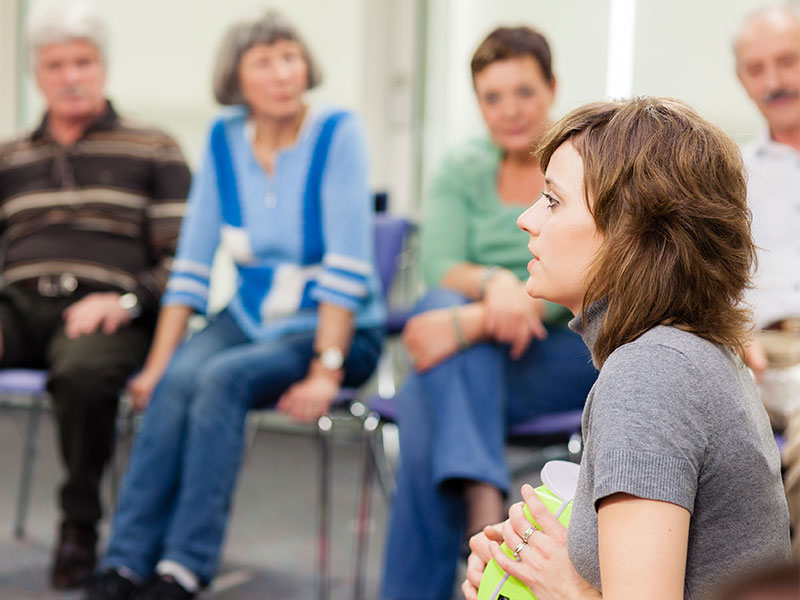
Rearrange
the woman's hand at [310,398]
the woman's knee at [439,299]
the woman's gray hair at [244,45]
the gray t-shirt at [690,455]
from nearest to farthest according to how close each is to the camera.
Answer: the gray t-shirt at [690,455] < the woman's knee at [439,299] < the woman's hand at [310,398] < the woman's gray hair at [244,45]

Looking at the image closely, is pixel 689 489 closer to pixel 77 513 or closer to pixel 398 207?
pixel 77 513

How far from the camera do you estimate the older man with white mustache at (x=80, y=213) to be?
275 centimetres

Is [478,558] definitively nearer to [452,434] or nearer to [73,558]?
[452,434]

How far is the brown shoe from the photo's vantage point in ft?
8.34

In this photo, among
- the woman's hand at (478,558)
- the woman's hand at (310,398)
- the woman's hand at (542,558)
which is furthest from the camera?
the woman's hand at (310,398)

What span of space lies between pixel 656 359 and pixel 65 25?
2497mm

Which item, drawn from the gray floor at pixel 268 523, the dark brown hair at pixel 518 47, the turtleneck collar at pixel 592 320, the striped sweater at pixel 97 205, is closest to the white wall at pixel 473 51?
the dark brown hair at pixel 518 47

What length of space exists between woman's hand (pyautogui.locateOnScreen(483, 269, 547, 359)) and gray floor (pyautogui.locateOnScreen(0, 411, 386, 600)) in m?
0.82

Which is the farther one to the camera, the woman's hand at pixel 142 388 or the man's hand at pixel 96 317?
the man's hand at pixel 96 317

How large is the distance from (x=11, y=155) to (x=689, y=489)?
2.65 metres

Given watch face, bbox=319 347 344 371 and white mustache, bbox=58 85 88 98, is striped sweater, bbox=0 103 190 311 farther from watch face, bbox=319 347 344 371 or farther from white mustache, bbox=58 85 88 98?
watch face, bbox=319 347 344 371

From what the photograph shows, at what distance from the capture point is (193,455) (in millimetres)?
2281

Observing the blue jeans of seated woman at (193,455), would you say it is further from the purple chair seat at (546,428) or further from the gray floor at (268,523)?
the purple chair seat at (546,428)

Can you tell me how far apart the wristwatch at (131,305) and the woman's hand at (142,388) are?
216 mm
